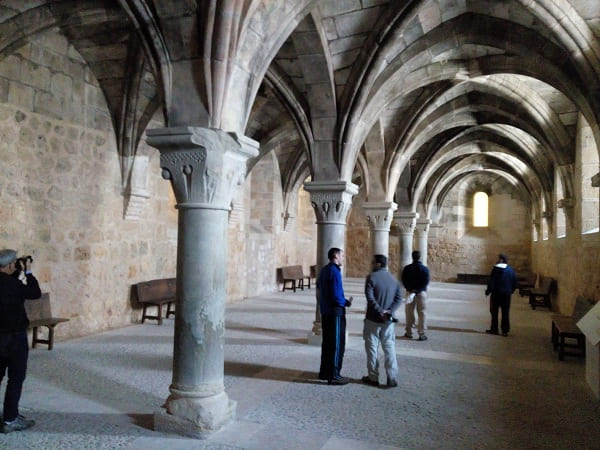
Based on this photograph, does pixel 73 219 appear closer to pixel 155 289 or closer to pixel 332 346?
pixel 155 289

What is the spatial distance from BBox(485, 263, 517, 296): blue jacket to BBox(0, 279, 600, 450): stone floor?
753 millimetres

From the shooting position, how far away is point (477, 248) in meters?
21.2

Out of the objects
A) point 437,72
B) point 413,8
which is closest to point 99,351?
point 413,8

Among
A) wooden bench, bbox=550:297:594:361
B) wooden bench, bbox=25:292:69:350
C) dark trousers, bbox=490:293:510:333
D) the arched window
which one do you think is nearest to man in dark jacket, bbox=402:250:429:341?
dark trousers, bbox=490:293:510:333

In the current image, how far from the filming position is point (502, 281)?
7848 mm

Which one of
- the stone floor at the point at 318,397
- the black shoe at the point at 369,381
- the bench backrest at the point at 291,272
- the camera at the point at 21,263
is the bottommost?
the stone floor at the point at 318,397

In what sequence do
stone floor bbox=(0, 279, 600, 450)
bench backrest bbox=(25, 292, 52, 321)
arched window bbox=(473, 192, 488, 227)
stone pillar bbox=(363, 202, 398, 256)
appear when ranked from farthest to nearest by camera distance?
arched window bbox=(473, 192, 488, 227)
stone pillar bbox=(363, 202, 398, 256)
bench backrest bbox=(25, 292, 52, 321)
stone floor bbox=(0, 279, 600, 450)

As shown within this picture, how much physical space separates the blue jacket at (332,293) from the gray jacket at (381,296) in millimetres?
266

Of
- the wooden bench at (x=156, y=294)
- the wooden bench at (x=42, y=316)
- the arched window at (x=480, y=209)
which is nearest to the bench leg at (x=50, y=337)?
the wooden bench at (x=42, y=316)

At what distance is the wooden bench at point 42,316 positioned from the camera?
6.27 meters

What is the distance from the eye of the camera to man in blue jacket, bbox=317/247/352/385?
504 cm

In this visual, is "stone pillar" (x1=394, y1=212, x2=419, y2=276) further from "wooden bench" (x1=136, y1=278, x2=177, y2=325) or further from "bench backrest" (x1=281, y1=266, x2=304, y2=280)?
"wooden bench" (x1=136, y1=278, x2=177, y2=325)

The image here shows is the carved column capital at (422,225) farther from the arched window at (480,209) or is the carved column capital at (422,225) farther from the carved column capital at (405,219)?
the arched window at (480,209)

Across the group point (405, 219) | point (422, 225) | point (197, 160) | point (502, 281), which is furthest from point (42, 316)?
point (422, 225)
